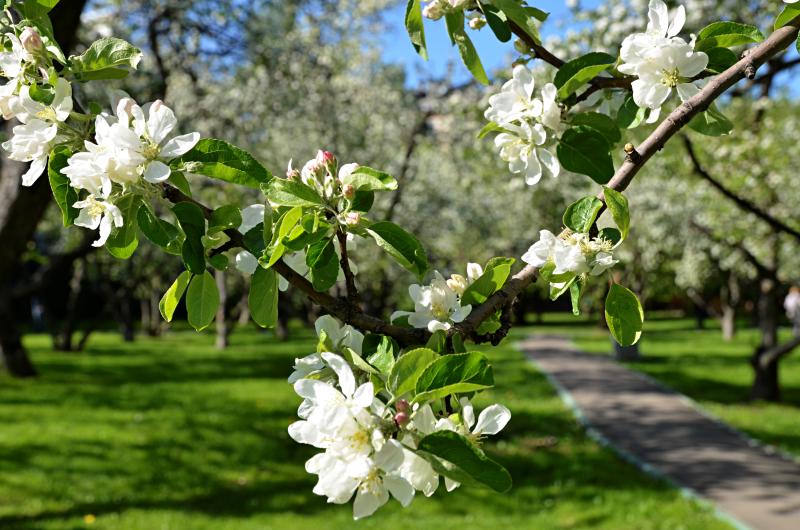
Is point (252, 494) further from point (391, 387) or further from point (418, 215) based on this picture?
point (418, 215)

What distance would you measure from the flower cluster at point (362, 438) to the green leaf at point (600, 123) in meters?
0.62

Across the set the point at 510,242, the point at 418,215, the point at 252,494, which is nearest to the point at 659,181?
the point at 510,242

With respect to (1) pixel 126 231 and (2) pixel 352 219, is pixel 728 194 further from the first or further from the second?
(1) pixel 126 231

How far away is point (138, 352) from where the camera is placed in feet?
59.5

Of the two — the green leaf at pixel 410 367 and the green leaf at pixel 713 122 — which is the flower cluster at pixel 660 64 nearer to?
the green leaf at pixel 713 122

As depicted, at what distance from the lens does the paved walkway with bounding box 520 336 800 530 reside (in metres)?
6.06

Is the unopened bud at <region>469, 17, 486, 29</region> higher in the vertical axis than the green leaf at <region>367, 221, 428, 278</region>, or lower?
higher

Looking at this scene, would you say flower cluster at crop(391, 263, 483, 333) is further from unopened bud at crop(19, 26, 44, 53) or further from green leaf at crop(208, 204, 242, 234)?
unopened bud at crop(19, 26, 44, 53)

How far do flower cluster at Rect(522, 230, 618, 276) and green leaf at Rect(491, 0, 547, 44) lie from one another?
44 cm

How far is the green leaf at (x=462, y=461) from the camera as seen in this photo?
804mm

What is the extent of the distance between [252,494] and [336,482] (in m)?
5.66

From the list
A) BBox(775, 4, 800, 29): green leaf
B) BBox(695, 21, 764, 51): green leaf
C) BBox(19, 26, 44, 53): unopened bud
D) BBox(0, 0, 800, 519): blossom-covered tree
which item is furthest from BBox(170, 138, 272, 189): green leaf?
BBox(775, 4, 800, 29): green leaf

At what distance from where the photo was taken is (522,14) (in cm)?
130

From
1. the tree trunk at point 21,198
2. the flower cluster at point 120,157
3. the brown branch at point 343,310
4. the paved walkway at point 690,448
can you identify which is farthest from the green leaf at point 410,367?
the paved walkway at point 690,448
